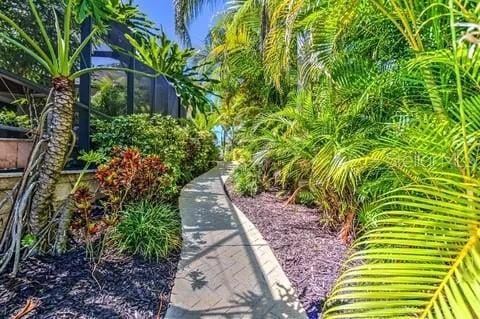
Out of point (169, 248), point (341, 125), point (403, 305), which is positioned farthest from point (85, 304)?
point (341, 125)

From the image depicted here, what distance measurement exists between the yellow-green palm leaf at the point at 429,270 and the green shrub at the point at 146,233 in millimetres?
2865

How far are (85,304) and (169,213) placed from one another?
1894 millimetres

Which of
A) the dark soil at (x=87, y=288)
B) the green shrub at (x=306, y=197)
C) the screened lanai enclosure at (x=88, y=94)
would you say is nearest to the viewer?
the dark soil at (x=87, y=288)

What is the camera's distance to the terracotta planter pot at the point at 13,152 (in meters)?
3.60

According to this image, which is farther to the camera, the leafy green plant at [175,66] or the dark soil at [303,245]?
the leafy green plant at [175,66]

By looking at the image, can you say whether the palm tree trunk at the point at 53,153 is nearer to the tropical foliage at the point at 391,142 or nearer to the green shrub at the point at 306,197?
the tropical foliage at the point at 391,142

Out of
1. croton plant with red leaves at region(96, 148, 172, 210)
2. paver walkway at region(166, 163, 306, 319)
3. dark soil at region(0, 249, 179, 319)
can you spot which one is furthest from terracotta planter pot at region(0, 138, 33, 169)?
paver walkway at region(166, 163, 306, 319)

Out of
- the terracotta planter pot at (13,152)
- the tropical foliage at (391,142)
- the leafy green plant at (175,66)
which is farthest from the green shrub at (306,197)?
the terracotta planter pot at (13,152)

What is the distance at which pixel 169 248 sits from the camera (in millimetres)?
4031

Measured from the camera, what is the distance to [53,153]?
3424 millimetres

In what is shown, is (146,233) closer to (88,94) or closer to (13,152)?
(13,152)

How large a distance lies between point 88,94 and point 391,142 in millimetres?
4443

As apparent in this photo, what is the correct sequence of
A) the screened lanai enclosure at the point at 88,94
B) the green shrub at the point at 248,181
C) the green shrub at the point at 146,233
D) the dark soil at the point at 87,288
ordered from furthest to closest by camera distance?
the green shrub at the point at 248,181 → the screened lanai enclosure at the point at 88,94 → the green shrub at the point at 146,233 → the dark soil at the point at 87,288

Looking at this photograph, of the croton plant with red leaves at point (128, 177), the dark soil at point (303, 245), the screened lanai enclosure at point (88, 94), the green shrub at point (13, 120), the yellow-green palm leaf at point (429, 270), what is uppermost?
the screened lanai enclosure at point (88, 94)
